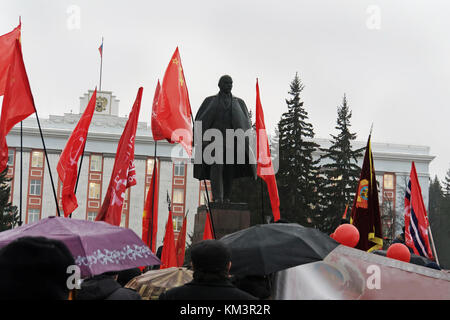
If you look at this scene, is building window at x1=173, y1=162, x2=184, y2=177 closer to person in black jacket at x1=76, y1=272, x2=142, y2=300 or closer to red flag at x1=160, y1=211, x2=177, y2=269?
red flag at x1=160, y1=211, x2=177, y2=269

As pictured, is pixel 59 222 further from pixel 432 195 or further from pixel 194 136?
pixel 432 195

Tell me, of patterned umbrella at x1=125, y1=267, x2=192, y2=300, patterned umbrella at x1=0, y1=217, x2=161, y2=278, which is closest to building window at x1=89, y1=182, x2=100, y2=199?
patterned umbrella at x1=125, y1=267, x2=192, y2=300

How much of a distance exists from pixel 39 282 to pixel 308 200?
31867 millimetres

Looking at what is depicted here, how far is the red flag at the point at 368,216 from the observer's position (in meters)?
8.04

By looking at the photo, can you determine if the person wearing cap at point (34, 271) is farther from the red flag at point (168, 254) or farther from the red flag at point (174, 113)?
the red flag at point (168, 254)

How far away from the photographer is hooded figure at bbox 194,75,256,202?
938 cm

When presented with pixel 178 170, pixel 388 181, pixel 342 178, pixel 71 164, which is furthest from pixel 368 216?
pixel 388 181

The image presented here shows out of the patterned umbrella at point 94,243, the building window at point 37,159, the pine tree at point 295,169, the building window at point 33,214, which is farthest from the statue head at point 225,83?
the building window at point 37,159

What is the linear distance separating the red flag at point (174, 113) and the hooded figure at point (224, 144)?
1.35 ft

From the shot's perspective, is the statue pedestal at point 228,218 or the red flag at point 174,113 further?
the statue pedestal at point 228,218

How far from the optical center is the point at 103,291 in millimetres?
4098

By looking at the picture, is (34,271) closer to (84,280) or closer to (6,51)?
(84,280)

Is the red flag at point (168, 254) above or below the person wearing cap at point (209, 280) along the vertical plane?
below
